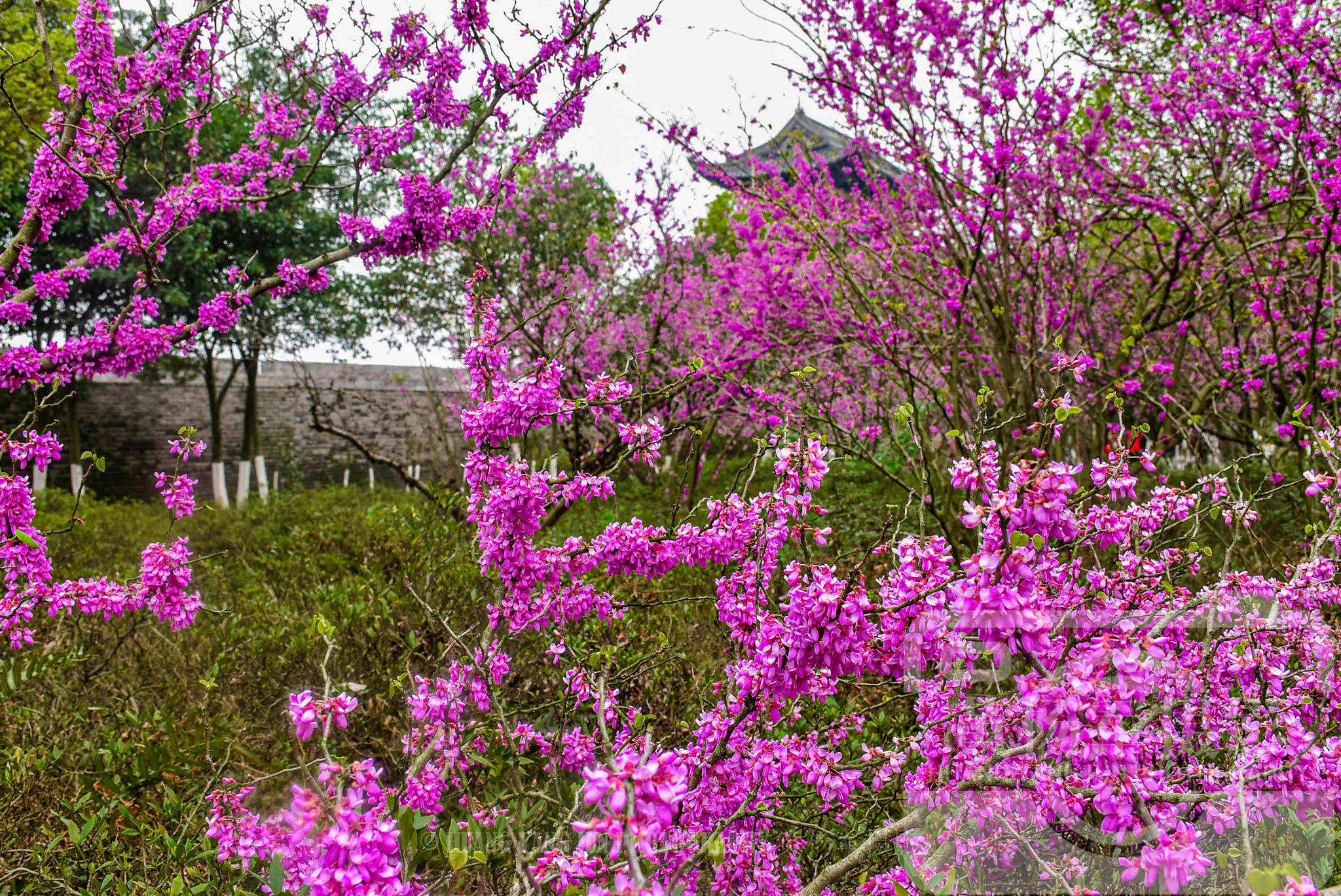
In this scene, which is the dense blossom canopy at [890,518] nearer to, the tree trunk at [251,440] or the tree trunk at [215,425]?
the tree trunk at [215,425]

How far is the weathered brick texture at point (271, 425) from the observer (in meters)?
18.5

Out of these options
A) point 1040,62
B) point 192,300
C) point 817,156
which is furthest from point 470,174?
point 192,300

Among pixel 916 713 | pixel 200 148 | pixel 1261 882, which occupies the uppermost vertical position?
pixel 200 148

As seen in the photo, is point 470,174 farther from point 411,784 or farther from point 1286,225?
point 1286,225

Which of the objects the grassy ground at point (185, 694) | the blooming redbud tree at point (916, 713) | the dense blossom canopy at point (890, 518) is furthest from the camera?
the grassy ground at point (185, 694)

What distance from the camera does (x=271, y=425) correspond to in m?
21.5


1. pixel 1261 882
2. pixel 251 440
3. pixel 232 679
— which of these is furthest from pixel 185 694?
pixel 251 440

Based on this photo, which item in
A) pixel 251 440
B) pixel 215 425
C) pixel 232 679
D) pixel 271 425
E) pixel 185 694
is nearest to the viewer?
pixel 185 694

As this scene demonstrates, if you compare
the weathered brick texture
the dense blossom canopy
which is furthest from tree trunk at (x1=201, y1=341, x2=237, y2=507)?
the dense blossom canopy

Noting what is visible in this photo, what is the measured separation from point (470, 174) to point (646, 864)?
19.0ft

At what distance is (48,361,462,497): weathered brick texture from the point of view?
18.5m

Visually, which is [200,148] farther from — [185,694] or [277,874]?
[277,874]

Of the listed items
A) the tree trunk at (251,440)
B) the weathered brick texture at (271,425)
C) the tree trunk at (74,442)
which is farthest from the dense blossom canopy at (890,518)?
the tree trunk at (74,442)

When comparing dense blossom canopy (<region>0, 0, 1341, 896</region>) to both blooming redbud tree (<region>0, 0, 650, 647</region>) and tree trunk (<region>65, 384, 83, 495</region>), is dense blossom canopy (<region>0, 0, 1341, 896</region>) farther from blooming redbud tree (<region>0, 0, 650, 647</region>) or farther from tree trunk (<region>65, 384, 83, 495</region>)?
tree trunk (<region>65, 384, 83, 495</region>)
